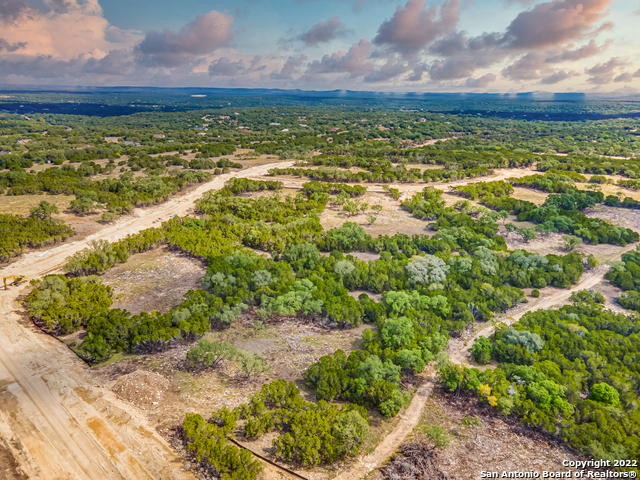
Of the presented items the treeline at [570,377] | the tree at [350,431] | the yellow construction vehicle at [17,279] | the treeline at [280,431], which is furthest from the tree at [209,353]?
the yellow construction vehicle at [17,279]

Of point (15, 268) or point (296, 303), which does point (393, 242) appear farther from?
point (15, 268)

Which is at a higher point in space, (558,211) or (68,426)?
(558,211)

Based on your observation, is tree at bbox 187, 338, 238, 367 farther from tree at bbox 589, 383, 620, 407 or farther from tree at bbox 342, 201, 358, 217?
tree at bbox 342, 201, 358, 217

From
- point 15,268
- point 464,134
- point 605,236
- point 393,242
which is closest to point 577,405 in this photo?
point 393,242

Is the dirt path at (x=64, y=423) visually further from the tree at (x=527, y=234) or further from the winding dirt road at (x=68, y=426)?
the tree at (x=527, y=234)

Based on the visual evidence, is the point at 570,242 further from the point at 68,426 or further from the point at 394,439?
the point at 68,426

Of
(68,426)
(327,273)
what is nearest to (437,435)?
(327,273)
